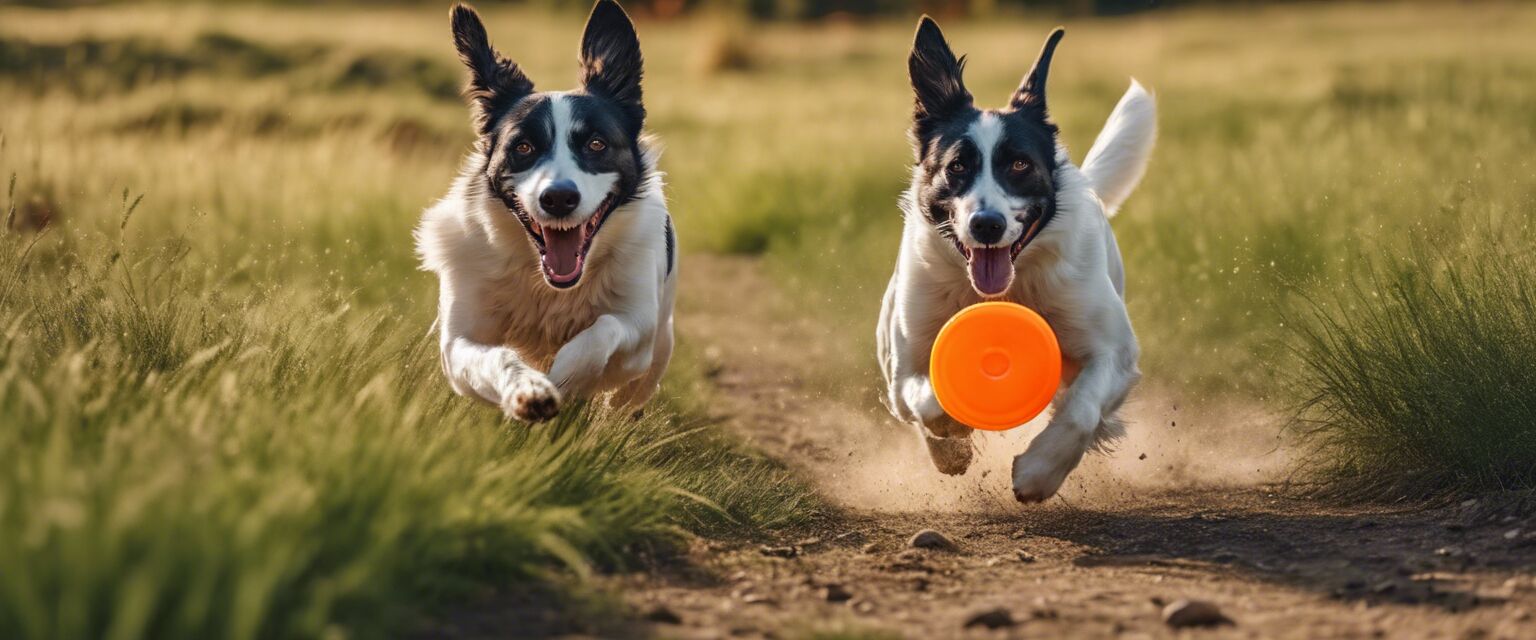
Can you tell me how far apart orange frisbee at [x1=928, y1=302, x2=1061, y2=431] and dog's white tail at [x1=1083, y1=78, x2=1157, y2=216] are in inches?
56.7

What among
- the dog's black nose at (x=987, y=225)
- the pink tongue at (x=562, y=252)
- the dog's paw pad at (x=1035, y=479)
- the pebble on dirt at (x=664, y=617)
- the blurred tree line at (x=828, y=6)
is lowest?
the pebble on dirt at (x=664, y=617)

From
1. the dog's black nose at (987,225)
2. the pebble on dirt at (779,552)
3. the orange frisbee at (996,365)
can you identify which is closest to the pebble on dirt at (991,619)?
the pebble on dirt at (779,552)

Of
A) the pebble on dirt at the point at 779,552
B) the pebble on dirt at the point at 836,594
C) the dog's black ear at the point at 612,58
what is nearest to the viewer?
the pebble on dirt at the point at 836,594

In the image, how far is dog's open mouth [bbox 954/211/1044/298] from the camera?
17.7ft

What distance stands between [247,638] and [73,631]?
285 mm

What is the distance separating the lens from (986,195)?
5309mm

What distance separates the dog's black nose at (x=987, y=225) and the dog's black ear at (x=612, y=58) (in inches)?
55.5

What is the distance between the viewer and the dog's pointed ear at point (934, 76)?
5.78 meters

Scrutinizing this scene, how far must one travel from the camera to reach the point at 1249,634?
3.55 metres

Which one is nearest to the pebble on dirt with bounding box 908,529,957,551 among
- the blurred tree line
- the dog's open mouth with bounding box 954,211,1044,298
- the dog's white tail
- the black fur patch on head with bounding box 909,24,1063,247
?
the dog's open mouth with bounding box 954,211,1044,298

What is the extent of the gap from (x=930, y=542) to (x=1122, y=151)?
246cm

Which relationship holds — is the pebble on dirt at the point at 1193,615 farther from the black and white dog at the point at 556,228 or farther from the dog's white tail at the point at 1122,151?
the dog's white tail at the point at 1122,151

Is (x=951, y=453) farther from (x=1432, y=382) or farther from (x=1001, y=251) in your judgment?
(x=1432, y=382)

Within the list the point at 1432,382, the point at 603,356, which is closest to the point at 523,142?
the point at 603,356
